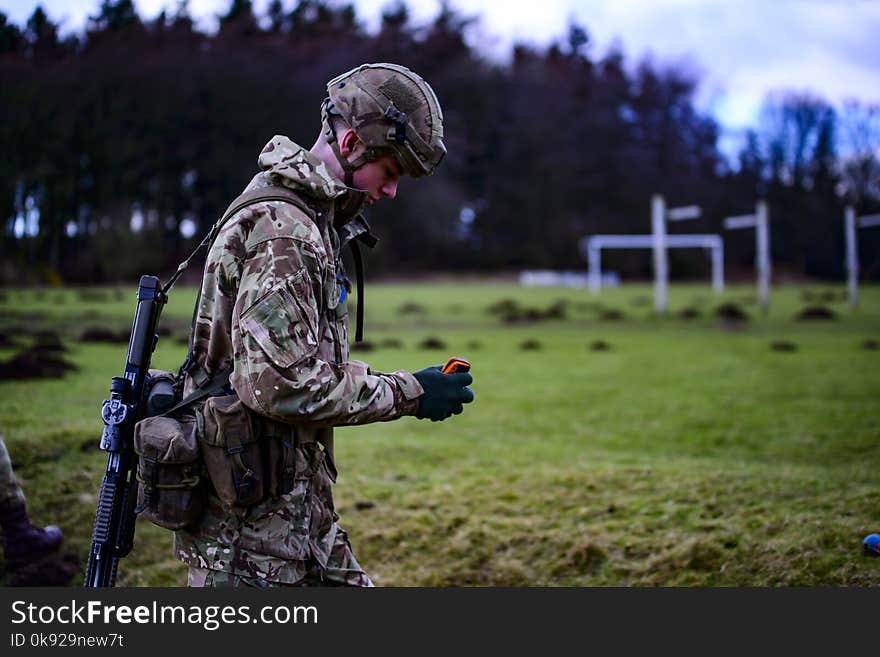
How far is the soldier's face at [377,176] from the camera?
3.42 meters

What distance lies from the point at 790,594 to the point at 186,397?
278 cm

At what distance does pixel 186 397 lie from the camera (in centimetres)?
332

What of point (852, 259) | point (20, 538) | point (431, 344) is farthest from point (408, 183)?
point (20, 538)

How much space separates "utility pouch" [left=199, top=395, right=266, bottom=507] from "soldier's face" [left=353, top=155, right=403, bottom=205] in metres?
0.86

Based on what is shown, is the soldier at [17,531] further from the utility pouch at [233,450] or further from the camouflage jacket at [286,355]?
the utility pouch at [233,450]

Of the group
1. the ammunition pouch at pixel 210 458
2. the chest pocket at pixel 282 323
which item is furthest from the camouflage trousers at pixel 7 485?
the chest pocket at pixel 282 323

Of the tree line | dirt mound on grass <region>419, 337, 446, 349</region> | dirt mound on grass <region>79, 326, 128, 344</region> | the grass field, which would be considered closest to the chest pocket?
the grass field

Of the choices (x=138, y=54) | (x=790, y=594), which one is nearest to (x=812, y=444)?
(x=790, y=594)

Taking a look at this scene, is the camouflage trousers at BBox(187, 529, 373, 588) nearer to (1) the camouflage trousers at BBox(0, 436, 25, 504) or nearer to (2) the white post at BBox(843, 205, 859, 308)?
(1) the camouflage trousers at BBox(0, 436, 25, 504)

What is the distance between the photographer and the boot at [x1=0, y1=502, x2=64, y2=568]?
544 centimetres

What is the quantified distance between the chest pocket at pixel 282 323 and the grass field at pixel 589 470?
2.90 meters

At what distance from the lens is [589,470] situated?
766 cm

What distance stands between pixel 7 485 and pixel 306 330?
3.08 metres

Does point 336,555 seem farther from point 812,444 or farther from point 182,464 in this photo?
point 812,444
